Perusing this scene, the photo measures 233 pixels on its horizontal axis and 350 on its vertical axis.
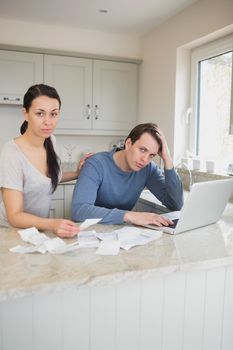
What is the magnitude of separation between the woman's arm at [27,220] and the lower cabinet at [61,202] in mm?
1685

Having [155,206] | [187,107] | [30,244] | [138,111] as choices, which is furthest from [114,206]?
[138,111]

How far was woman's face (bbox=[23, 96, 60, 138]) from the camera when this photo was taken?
1.42 m

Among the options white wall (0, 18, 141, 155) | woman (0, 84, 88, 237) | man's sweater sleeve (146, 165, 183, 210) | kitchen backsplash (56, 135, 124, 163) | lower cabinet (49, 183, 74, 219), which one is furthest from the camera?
kitchen backsplash (56, 135, 124, 163)

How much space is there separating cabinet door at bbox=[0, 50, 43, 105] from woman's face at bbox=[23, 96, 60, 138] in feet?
6.34

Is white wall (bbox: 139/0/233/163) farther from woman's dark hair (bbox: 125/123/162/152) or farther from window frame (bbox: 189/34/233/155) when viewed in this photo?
woman's dark hair (bbox: 125/123/162/152)

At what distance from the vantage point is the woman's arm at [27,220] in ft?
3.96

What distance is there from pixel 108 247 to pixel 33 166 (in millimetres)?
509

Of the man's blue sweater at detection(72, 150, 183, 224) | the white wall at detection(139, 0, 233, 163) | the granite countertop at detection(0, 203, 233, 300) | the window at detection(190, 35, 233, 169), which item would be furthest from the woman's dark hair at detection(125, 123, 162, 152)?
the white wall at detection(139, 0, 233, 163)

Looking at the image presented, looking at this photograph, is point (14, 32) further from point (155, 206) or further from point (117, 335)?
point (117, 335)

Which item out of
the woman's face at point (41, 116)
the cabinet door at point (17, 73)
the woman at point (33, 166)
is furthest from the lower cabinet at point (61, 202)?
the woman's face at point (41, 116)

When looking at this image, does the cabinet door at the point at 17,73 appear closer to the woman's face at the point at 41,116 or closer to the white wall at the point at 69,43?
the white wall at the point at 69,43

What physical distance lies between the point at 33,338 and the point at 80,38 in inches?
122

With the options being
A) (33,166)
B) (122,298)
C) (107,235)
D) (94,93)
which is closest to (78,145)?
(94,93)

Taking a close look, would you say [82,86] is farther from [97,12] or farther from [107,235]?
[107,235]
